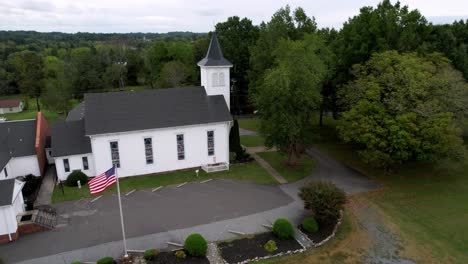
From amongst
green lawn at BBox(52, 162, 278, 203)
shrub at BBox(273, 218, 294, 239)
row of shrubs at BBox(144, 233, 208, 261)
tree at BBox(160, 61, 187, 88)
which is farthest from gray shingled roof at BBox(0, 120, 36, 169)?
tree at BBox(160, 61, 187, 88)

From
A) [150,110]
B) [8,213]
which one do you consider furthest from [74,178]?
[150,110]

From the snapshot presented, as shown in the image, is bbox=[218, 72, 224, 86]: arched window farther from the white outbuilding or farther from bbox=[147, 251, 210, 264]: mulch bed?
the white outbuilding

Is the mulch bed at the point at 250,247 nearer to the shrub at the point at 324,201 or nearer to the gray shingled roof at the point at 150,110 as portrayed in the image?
the shrub at the point at 324,201

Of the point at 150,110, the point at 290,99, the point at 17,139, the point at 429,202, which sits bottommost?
the point at 429,202

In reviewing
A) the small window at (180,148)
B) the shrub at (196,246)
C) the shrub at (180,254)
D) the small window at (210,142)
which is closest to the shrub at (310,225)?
the shrub at (196,246)

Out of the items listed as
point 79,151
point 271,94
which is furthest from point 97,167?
point 271,94

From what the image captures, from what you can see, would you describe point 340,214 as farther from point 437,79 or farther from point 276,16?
point 276,16

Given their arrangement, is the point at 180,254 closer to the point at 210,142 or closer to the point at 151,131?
the point at 151,131
